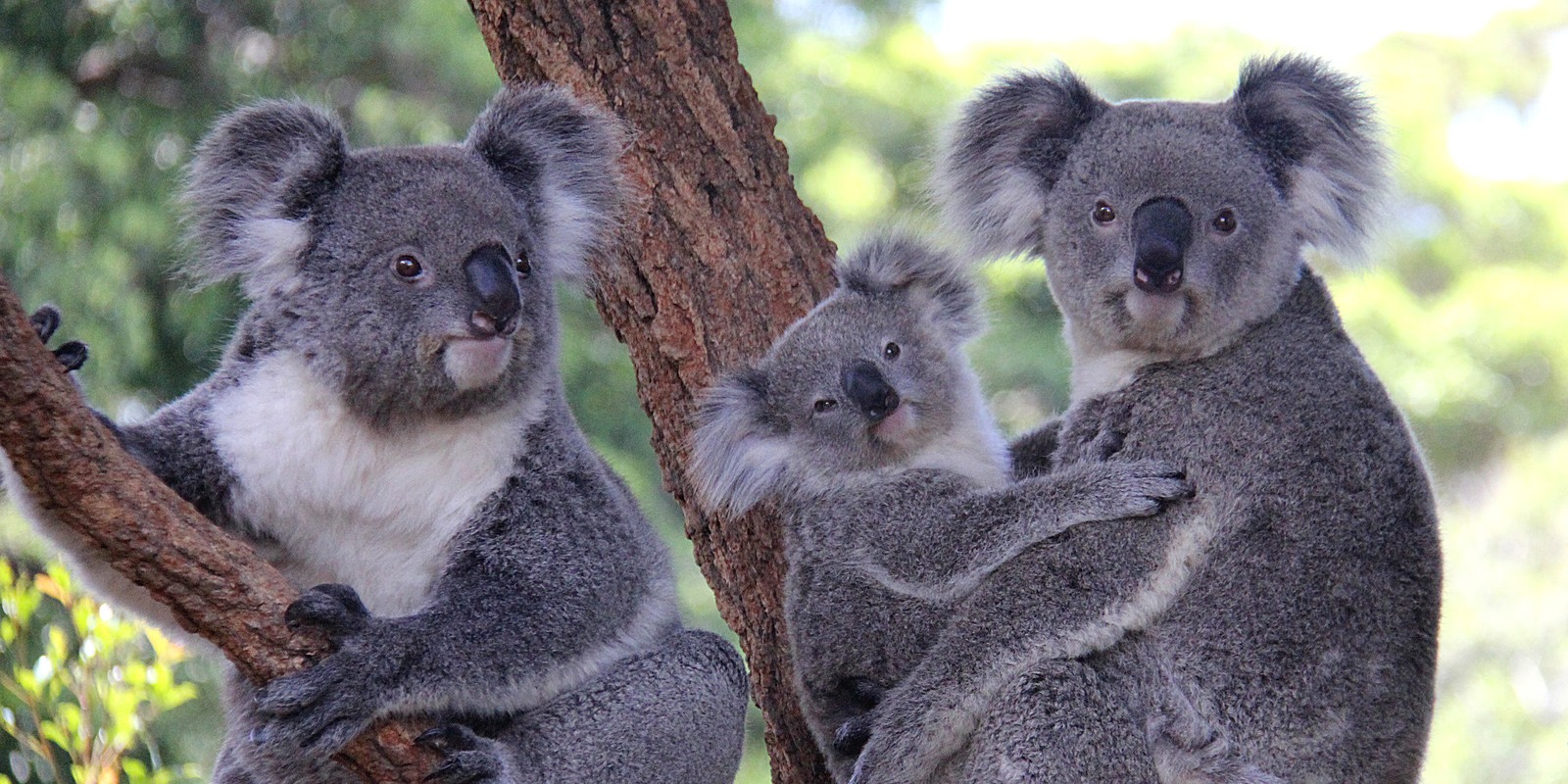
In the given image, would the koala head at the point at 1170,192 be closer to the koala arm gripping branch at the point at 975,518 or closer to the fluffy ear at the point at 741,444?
the koala arm gripping branch at the point at 975,518

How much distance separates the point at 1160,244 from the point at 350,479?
179 centimetres

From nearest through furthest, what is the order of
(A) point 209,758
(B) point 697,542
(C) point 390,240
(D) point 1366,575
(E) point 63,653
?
(C) point 390,240 → (D) point 1366,575 → (E) point 63,653 → (B) point 697,542 → (A) point 209,758

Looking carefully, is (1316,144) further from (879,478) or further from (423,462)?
(423,462)

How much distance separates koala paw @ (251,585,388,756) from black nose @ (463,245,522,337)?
57cm

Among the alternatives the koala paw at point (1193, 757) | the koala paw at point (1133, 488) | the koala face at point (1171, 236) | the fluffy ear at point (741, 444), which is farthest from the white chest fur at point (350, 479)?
the koala paw at point (1193, 757)

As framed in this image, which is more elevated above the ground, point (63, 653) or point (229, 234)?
point (229, 234)

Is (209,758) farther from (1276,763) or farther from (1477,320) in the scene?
(1477,320)

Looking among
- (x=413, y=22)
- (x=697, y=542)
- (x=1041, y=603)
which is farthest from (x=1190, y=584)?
(x=413, y=22)

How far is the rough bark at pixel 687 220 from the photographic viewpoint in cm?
392

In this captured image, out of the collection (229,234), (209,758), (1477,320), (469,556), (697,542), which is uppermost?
(229,234)

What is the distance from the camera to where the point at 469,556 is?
307 centimetres

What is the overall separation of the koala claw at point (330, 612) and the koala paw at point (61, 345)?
65 cm

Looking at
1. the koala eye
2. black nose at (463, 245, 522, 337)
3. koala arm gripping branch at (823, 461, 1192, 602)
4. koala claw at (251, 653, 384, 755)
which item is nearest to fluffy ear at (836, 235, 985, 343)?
koala arm gripping branch at (823, 461, 1192, 602)

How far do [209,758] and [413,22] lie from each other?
3.94 metres
